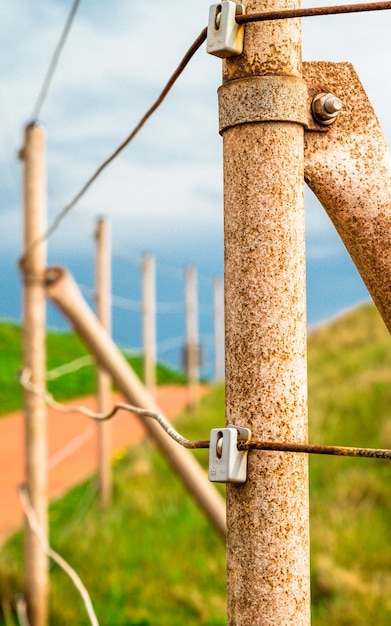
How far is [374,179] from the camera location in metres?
1.43

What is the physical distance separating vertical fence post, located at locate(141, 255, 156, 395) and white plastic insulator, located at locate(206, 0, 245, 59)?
7962 millimetres

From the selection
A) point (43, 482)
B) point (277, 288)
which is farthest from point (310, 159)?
point (43, 482)

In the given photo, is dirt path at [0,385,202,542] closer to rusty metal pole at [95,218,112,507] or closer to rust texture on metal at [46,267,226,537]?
rusty metal pole at [95,218,112,507]

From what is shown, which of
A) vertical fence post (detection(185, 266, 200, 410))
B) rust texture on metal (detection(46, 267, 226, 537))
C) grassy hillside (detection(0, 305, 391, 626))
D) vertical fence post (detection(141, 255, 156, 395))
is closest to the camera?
rust texture on metal (detection(46, 267, 226, 537))

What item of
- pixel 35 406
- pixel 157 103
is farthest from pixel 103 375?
pixel 157 103

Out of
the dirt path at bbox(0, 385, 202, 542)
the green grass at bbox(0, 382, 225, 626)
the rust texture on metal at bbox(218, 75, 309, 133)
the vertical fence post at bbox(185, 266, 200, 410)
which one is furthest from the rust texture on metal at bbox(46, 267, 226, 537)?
the vertical fence post at bbox(185, 266, 200, 410)

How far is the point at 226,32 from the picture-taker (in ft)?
4.33

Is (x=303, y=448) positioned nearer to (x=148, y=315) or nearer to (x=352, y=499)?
(x=352, y=499)

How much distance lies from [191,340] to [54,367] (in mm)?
5615

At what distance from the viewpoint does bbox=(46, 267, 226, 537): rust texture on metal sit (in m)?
3.76

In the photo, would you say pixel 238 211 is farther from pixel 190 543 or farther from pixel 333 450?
pixel 190 543

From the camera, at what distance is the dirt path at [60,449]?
6797mm

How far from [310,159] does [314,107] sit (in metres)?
0.09

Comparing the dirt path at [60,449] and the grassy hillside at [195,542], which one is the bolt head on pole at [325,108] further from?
the dirt path at [60,449]
